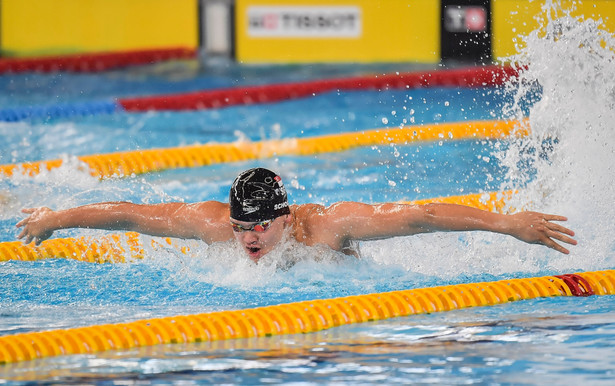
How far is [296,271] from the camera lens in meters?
4.12

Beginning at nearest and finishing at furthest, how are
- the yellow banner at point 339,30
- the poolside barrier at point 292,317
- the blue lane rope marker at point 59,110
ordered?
the poolside barrier at point 292,317
the blue lane rope marker at point 59,110
the yellow banner at point 339,30

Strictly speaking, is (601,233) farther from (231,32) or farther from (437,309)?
(231,32)

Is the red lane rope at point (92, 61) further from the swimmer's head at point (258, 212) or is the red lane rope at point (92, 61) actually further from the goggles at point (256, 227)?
the goggles at point (256, 227)

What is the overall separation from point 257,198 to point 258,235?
15 cm

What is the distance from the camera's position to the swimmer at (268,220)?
12.1ft

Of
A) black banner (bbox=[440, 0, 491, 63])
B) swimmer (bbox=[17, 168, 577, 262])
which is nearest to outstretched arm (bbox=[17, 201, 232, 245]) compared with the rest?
swimmer (bbox=[17, 168, 577, 262])

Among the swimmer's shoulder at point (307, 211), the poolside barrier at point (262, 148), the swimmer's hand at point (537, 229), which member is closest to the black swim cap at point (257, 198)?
the swimmer's shoulder at point (307, 211)

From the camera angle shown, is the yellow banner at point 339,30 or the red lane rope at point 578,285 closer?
the red lane rope at point 578,285

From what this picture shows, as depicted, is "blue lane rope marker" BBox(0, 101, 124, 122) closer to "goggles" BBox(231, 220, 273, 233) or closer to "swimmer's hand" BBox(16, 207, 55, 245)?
"swimmer's hand" BBox(16, 207, 55, 245)

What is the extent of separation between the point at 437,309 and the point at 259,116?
16.0ft

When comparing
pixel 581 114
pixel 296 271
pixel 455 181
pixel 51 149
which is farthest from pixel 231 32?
pixel 296 271

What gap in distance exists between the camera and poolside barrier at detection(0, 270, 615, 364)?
337 cm

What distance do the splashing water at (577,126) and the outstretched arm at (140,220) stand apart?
1.79 meters

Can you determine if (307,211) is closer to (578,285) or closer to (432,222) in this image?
(432,222)
